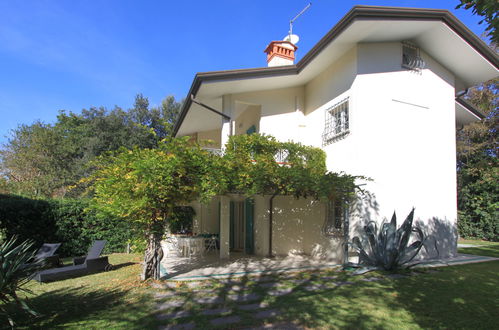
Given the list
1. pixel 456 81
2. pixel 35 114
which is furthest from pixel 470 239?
pixel 35 114

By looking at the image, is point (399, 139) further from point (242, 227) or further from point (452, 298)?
point (242, 227)

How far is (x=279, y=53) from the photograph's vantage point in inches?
584

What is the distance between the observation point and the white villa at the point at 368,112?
384 inches

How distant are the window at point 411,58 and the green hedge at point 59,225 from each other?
11800 mm

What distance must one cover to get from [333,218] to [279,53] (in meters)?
8.56

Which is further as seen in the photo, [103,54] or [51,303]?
[103,54]

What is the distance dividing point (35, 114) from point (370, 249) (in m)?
30.7

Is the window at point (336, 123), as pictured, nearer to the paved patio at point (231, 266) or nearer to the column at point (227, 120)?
the column at point (227, 120)

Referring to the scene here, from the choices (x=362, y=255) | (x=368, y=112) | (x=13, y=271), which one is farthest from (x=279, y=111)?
(x=13, y=271)

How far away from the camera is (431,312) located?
5.51 m

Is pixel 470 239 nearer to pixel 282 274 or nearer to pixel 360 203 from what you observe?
pixel 360 203

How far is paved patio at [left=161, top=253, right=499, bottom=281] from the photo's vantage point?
27.8ft

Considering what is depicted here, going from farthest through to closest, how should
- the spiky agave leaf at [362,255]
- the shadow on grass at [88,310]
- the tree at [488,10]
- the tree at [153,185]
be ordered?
1. the spiky agave leaf at [362,255]
2. the tree at [153,185]
3. the shadow on grass at [88,310]
4. the tree at [488,10]

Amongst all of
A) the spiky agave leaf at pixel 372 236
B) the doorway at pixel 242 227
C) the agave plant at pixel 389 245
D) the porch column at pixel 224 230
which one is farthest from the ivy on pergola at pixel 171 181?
the doorway at pixel 242 227
